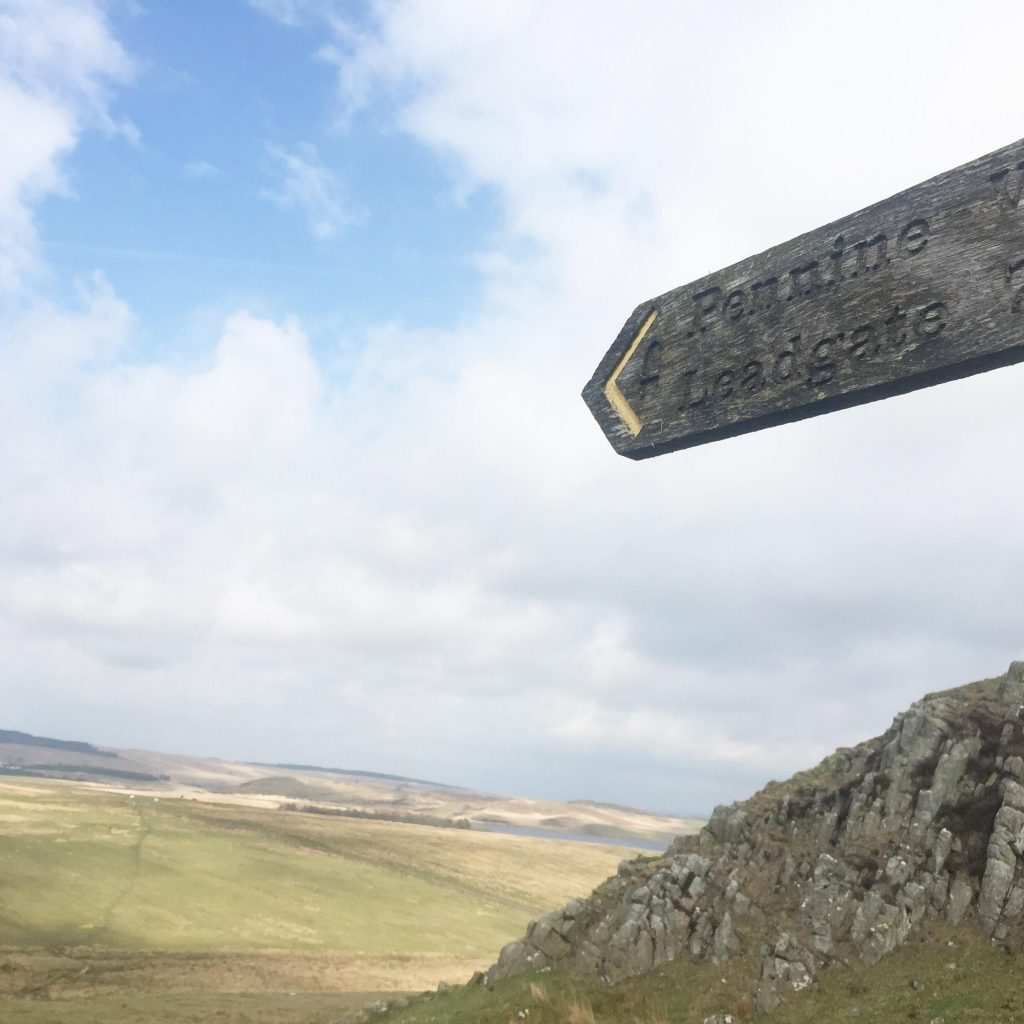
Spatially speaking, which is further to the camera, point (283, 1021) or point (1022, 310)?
point (283, 1021)

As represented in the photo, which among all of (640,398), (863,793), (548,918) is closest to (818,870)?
(863,793)

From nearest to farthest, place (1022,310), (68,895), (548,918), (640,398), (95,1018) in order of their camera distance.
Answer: (1022,310) → (640,398) → (548,918) → (95,1018) → (68,895)

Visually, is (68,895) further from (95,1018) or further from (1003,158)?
(1003,158)

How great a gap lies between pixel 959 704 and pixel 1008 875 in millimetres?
4671

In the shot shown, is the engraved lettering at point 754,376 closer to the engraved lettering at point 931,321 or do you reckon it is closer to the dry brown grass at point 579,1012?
the engraved lettering at point 931,321

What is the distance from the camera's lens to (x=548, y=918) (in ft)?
68.8

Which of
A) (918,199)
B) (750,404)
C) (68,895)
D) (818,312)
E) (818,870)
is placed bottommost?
(68,895)

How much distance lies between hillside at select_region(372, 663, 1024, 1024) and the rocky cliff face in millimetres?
32

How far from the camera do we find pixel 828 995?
13867 mm

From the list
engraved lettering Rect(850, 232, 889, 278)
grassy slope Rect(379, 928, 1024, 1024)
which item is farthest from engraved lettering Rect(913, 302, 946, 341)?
grassy slope Rect(379, 928, 1024, 1024)

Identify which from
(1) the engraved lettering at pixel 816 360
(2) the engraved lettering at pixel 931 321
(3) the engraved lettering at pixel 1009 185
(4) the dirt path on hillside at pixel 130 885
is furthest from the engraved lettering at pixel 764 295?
(4) the dirt path on hillside at pixel 130 885

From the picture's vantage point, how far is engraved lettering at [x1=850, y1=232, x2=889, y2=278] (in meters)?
2.97

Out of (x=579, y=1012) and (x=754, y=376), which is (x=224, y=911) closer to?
(x=579, y=1012)

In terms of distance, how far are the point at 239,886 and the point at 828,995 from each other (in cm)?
5323
